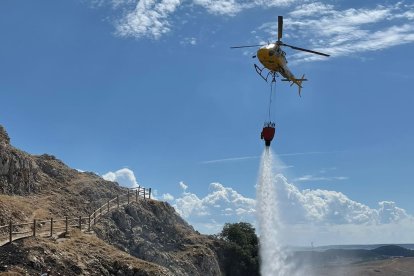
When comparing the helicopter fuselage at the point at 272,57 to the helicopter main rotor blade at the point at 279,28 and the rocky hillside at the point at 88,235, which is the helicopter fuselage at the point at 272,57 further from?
the rocky hillside at the point at 88,235

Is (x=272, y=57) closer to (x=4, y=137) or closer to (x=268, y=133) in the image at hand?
(x=268, y=133)

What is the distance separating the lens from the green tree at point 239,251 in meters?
74.8

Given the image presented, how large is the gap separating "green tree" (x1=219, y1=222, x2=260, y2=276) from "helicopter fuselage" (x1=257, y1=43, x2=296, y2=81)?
33778mm

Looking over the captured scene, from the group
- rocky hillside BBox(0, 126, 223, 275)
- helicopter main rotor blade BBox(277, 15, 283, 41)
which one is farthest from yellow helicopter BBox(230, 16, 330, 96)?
rocky hillside BBox(0, 126, 223, 275)

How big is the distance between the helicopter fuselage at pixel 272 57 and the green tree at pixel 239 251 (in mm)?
33778

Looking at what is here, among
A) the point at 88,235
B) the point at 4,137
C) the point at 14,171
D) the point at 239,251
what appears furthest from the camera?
the point at 239,251

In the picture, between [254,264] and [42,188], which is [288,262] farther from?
[42,188]

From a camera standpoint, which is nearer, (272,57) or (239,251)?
(272,57)

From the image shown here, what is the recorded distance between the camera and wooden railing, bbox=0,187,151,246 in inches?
1596

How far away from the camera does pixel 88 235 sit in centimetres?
4750

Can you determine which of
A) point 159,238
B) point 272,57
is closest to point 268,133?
point 272,57

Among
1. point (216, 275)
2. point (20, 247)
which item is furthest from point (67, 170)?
point (20, 247)

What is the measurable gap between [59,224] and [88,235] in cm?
488

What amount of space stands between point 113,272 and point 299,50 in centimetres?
2511
